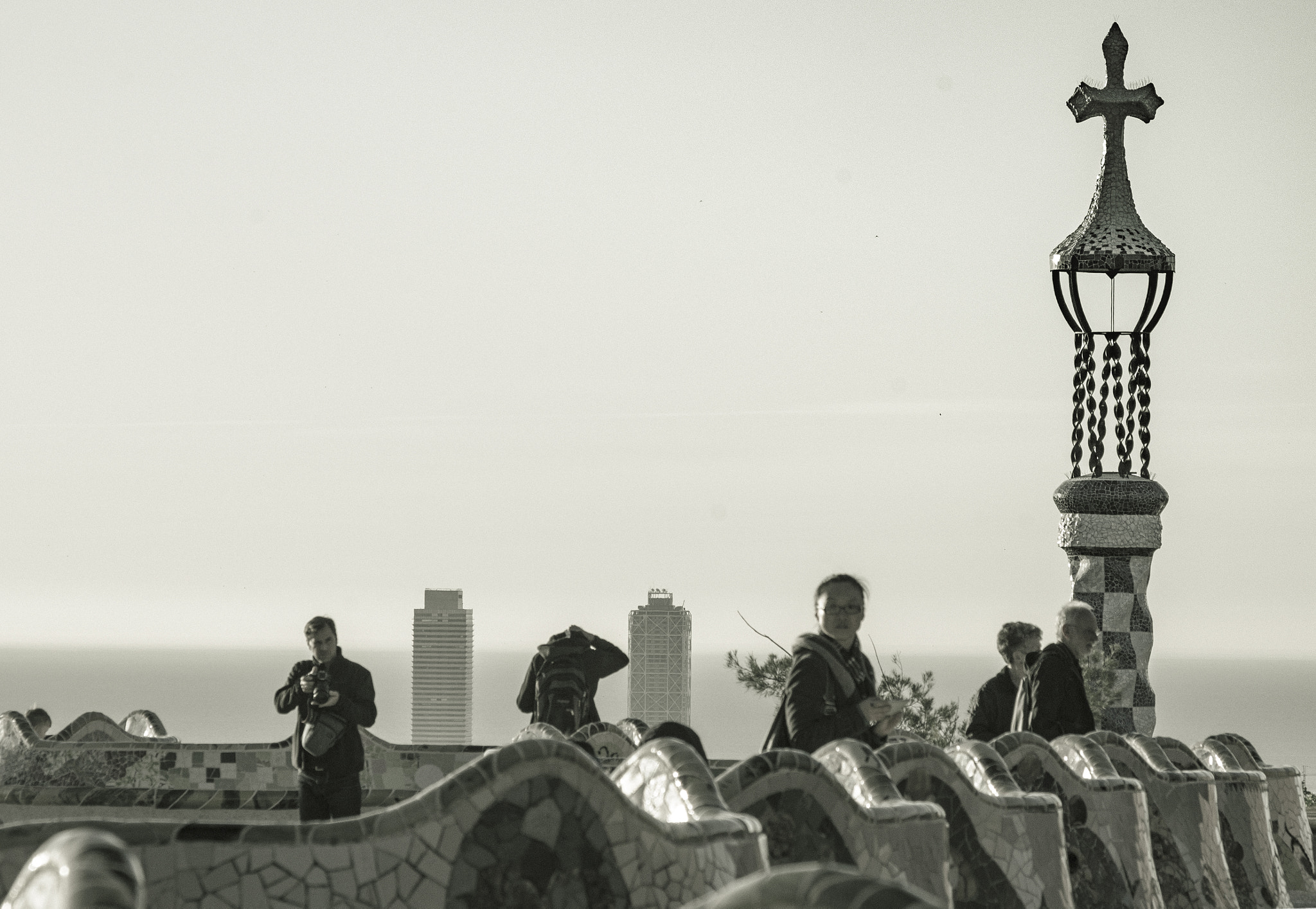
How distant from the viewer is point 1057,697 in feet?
27.3

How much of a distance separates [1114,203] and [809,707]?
7.61m

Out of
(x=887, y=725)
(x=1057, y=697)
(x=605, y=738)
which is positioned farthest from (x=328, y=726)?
(x=1057, y=697)

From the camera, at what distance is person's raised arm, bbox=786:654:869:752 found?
260 inches

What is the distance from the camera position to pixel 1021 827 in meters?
6.71

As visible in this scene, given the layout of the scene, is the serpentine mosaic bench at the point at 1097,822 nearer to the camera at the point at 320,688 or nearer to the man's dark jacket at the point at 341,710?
the man's dark jacket at the point at 341,710

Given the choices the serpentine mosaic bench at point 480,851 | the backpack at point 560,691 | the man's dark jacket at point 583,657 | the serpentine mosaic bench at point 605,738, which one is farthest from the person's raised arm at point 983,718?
the serpentine mosaic bench at point 480,851

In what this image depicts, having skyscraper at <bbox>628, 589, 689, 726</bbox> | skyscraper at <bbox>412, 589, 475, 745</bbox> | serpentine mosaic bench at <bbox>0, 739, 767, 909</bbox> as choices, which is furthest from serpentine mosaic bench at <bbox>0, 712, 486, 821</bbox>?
skyscraper at <bbox>412, 589, 475, 745</bbox>

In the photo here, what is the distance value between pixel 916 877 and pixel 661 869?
1.26m

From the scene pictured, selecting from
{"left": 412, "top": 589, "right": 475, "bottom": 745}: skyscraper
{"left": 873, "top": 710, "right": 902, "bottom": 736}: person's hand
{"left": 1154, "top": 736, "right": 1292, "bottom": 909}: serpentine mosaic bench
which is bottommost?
{"left": 1154, "top": 736, "right": 1292, "bottom": 909}: serpentine mosaic bench

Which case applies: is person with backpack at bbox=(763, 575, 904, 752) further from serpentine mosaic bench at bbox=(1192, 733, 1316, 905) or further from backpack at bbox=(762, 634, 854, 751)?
serpentine mosaic bench at bbox=(1192, 733, 1316, 905)

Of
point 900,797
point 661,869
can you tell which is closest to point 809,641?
point 900,797

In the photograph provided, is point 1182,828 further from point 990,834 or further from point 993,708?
point 990,834

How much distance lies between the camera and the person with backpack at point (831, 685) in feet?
21.7

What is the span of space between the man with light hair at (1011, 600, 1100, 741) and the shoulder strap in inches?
72.7
